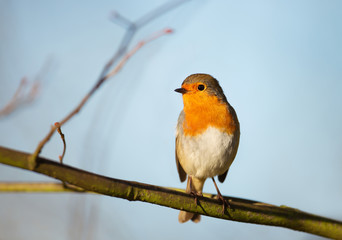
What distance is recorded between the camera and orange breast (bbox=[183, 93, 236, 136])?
3.09 m

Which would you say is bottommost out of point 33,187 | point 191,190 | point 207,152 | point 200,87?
point 33,187

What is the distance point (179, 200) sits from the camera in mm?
2359

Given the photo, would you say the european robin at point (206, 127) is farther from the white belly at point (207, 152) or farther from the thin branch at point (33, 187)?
the thin branch at point (33, 187)

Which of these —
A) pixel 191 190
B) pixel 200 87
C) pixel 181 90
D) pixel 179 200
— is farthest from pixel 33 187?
pixel 191 190

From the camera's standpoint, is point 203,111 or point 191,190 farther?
point 191,190

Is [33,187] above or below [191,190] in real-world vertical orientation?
below

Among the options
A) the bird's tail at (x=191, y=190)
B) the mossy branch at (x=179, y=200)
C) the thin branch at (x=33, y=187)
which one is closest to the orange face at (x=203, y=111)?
the mossy branch at (x=179, y=200)

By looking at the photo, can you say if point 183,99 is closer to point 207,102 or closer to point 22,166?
point 207,102

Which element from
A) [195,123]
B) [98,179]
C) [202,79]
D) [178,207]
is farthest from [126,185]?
[202,79]

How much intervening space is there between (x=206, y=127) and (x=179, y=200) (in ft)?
2.89

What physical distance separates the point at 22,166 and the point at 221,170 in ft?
6.75

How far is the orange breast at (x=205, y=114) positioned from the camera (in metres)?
3.09

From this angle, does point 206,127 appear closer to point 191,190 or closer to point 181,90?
point 181,90

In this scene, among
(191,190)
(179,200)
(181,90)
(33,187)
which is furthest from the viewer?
(191,190)
